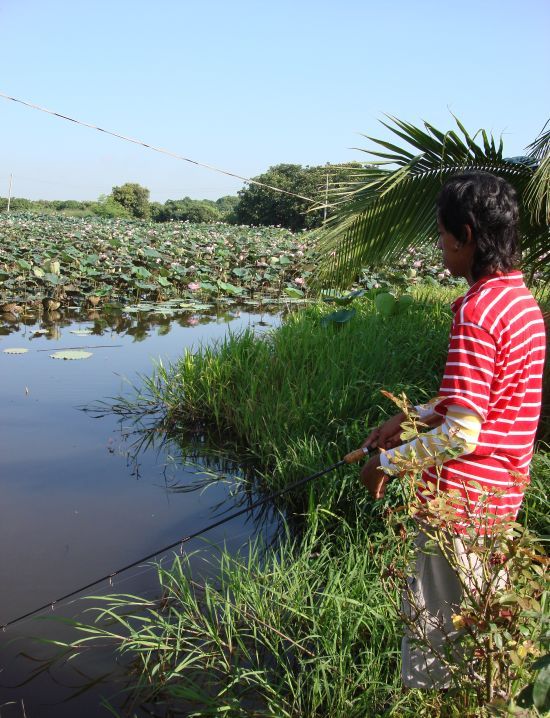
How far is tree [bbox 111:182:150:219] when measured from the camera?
41625 mm

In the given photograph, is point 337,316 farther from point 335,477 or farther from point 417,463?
point 417,463

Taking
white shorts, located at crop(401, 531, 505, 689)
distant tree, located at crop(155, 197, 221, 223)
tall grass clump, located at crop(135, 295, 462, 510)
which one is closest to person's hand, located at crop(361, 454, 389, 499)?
white shorts, located at crop(401, 531, 505, 689)

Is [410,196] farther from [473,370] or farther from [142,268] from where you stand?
[142,268]

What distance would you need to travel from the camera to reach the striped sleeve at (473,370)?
4.62 feet

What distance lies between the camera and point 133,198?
4206 centimetres

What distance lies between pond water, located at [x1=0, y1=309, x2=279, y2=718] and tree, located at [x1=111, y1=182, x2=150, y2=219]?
3686 cm

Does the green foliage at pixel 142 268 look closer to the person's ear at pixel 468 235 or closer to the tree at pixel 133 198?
the person's ear at pixel 468 235

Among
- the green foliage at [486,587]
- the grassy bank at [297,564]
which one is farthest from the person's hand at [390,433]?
the grassy bank at [297,564]

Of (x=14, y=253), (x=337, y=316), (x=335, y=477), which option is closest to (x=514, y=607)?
(x=335, y=477)

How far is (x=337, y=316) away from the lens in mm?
4961

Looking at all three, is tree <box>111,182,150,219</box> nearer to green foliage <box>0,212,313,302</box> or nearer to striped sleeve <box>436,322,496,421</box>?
green foliage <box>0,212,313,302</box>

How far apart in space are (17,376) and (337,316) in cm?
256

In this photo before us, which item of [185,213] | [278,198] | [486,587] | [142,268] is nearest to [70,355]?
[142,268]

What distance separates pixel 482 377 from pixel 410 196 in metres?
3.18
